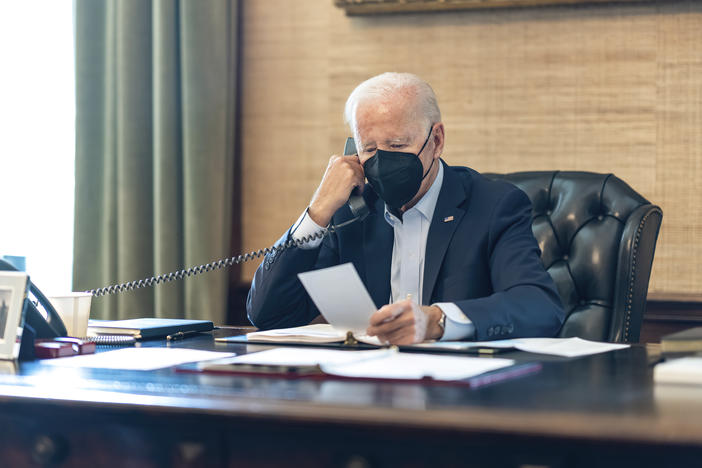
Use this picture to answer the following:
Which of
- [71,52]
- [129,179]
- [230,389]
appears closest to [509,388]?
[230,389]

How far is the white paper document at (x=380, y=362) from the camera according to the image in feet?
4.31

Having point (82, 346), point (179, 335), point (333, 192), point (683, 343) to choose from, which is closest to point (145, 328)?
point (179, 335)

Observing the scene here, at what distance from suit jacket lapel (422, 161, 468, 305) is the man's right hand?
9.7 inches

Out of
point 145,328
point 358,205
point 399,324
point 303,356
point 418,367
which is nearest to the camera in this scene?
point 418,367

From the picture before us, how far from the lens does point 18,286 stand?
5.35 ft

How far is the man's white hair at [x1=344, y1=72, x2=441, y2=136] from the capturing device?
2.32m

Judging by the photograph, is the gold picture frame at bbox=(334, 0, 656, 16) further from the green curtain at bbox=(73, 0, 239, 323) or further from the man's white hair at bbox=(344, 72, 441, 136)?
the man's white hair at bbox=(344, 72, 441, 136)

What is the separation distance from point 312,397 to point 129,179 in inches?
102

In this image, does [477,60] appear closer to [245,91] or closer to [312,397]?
[245,91]

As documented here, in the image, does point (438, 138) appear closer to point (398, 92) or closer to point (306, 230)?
point (398, 92)

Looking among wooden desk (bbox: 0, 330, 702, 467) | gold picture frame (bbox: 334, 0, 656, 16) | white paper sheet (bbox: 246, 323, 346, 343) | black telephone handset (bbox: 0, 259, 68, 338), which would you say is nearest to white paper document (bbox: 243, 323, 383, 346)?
white paper sheet (bbox: 246, 323, 346, 343)

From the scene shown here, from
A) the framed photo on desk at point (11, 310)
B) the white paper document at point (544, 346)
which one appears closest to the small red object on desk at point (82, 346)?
the framed photo on desk at point (11, 310)

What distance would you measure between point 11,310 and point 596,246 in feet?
5.22

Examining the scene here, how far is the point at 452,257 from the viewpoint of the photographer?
228 centimetres
